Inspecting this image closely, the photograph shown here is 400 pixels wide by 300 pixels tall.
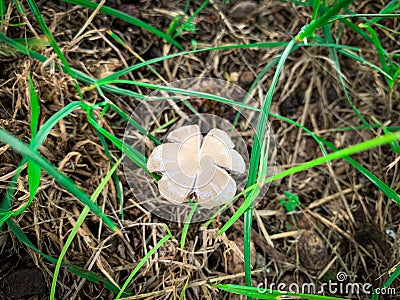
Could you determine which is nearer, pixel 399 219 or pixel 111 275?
pixel 111 275

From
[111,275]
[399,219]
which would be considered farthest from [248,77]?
[111,275]

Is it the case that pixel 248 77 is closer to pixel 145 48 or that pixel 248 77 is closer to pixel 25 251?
pixel 145 48

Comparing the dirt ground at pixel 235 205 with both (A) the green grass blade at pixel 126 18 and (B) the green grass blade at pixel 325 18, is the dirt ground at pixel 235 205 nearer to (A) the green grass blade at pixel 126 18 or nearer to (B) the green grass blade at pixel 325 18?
(A) the green grass blade at pixel 126 18

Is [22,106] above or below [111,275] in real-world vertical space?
above

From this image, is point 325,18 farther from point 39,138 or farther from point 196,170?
point 39,138

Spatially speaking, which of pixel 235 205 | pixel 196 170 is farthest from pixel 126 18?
pixel 235 205

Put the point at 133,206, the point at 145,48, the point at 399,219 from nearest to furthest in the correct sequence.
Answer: the point at 133,206, the point at 399,219, the point at 145,48

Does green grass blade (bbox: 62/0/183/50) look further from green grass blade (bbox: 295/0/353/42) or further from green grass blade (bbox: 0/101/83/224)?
green grass blade (bbox: 295/0/353/42)
